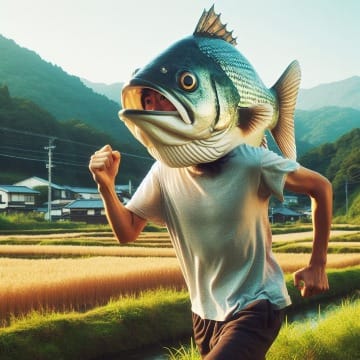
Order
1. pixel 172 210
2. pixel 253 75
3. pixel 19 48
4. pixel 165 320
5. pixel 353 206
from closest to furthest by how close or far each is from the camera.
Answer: pixel 253 75 < pixel 172 210 < pixel 165 320 < pixel 353 206 < pixel 19 48

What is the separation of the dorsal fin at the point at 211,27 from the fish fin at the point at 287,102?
26 centimetres

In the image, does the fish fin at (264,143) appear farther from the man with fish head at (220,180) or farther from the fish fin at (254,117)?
the fish fin at (254,117)

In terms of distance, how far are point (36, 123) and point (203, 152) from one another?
45.2 metres

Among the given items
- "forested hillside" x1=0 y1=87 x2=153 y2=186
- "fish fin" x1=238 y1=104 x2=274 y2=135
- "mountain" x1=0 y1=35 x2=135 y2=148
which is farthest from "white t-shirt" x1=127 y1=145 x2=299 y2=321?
"mountain" x1=0 y1=35 x2=135 y2=148

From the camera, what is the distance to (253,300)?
2113 mm

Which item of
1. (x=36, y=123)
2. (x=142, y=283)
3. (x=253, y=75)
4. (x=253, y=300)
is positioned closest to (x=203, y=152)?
(x=253, y=75)

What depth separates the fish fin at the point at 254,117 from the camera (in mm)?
1952

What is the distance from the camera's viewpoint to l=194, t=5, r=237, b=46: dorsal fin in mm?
2072

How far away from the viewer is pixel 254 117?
77.7 inches

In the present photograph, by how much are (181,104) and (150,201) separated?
71 centimetres

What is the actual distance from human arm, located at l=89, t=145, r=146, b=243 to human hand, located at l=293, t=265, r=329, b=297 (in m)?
0.68

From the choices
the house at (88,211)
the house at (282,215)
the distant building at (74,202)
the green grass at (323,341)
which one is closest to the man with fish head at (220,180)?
the green grass at (323,341)

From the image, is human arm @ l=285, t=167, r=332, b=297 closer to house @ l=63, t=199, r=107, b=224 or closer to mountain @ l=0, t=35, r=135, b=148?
house @ l=63, t=199, r=107, b=224

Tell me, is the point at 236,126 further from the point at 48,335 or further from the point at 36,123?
the point at 36,123
